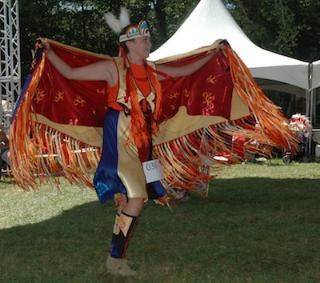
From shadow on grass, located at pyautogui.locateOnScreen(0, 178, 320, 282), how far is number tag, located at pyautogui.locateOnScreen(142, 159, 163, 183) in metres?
0.52

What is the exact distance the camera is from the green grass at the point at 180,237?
3.29 meters

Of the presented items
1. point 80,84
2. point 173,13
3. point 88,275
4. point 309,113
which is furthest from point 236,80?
point 173,13

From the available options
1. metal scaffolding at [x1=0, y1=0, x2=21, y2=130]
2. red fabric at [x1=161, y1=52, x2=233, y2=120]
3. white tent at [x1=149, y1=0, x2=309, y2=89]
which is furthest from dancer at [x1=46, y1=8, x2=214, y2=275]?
metal scaffolding at [x1=0, y1=0, x2=21, y2=130]

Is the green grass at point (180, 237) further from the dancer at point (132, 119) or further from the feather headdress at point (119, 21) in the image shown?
the feather headdress at point (119, 21)

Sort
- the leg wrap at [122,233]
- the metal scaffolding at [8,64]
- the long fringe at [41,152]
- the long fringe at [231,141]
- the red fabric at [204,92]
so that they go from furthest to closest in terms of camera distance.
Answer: the metal scaffolding at [8,64] → the red fabric at [204,92] → the long fringe at [231,141] → the long fringe at [41,152] → the leg wrap at [122,233]

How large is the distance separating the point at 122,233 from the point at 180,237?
110cm

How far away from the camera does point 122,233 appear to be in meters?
3.15

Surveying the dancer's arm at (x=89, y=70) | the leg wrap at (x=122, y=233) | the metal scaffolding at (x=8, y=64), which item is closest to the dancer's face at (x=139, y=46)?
the dancer's arm at (x=89, y=70)

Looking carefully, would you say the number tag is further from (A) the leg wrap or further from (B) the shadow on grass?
(B) the shadow on grass

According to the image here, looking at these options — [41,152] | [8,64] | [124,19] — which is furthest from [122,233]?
[8,64]

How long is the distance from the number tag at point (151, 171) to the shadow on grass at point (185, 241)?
1.70ft

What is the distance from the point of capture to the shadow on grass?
333 cm

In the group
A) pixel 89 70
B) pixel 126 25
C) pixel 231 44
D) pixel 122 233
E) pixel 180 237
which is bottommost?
pixel 180 237

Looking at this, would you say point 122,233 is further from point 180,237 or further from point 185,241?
point 180,237
